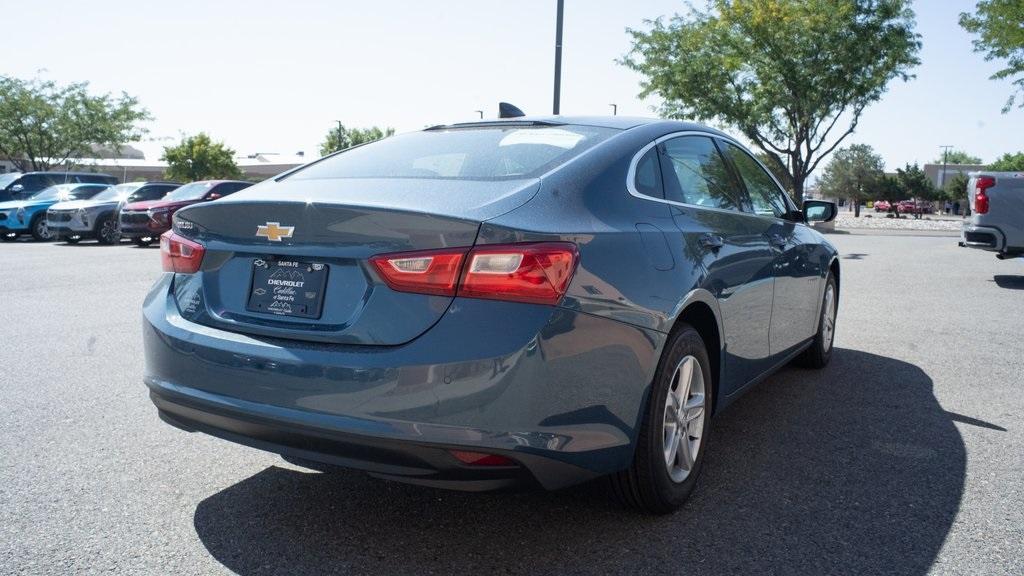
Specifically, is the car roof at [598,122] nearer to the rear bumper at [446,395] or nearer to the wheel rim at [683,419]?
the wheel rim at [683,419]

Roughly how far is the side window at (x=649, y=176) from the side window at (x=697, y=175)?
0.18 feet

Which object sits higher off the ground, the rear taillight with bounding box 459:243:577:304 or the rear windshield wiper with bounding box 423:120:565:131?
the rear windshield wiper with bounding box 423:120:565:131

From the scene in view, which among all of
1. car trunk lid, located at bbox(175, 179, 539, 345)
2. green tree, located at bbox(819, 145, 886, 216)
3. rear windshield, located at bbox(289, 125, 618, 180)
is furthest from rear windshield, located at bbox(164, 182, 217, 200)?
green tree, located at bbox(819, 145, 886, 216)

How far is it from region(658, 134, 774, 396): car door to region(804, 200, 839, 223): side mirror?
4.60ft

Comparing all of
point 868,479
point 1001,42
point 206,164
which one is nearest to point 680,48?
point 1001,42

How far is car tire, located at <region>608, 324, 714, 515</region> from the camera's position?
120 inches

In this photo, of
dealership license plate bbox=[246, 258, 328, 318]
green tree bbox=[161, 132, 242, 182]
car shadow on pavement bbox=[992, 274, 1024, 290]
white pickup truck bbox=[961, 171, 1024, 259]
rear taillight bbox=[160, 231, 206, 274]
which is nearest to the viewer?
dealership license plate bbox=[246, 258, 328, 318]

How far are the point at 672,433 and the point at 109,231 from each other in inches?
800

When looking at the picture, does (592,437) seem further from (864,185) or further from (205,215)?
(864,185)

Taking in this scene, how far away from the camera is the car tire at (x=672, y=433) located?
10.0ft

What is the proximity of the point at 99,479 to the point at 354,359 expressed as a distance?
→ 1726 mm

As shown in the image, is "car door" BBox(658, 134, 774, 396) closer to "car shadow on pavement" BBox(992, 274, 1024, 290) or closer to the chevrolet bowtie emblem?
the chevrolet bowtie emblem

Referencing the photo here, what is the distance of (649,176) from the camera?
11.2ft

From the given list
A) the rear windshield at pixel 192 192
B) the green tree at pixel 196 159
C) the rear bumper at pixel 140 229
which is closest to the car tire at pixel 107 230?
the rear bumper at pixel 140 229
